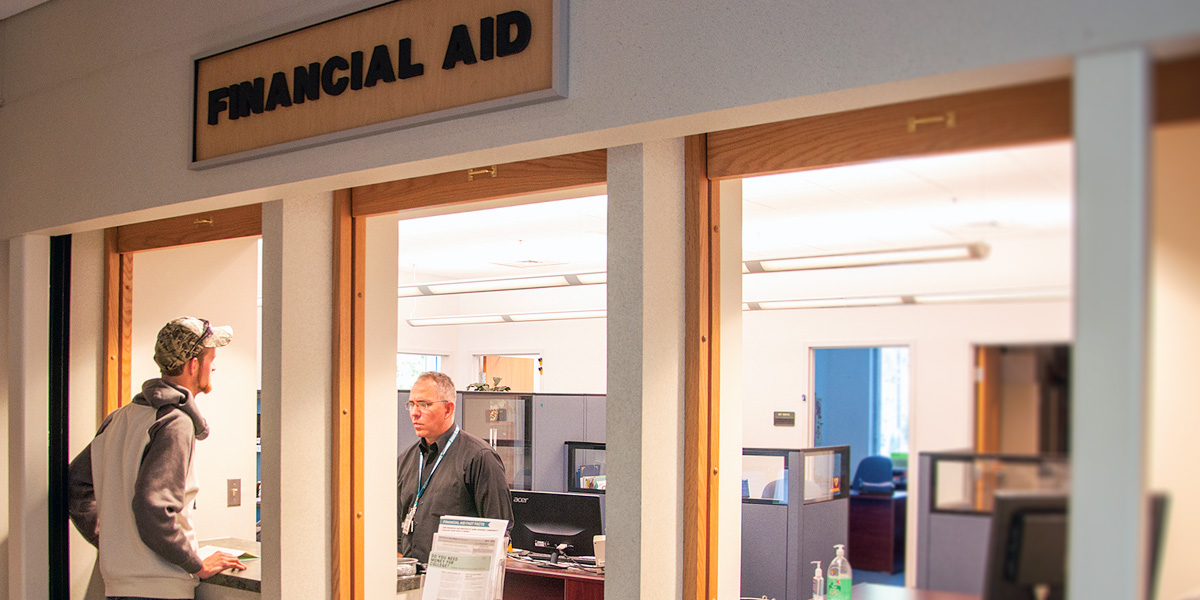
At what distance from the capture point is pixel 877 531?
74.5 inches

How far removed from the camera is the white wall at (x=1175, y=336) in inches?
52.4

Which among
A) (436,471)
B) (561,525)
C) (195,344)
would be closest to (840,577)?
(436,471)

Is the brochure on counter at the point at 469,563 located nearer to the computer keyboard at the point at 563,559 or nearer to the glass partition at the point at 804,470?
the glass partition at the point at 804,470

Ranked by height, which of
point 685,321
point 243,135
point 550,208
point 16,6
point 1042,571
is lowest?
point 1042,571

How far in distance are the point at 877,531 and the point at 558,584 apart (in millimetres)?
3587

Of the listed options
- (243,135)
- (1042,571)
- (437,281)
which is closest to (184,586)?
(437,281)

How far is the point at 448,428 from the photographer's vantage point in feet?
10.3

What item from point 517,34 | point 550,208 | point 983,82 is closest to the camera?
point 983,82

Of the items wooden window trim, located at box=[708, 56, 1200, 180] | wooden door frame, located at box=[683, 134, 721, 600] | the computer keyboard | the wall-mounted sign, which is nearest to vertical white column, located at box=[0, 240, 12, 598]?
the wall-mounted sign

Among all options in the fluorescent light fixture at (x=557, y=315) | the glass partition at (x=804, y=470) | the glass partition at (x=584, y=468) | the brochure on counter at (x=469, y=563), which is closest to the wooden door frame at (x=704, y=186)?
the glass partition at (x=804, y=470)

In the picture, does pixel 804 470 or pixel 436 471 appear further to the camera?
pixel 436 471

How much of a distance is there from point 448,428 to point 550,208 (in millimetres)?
867

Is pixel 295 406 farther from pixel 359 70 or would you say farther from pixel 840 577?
pixel 840 577

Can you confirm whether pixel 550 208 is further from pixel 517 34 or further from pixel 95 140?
pixel 95 140
